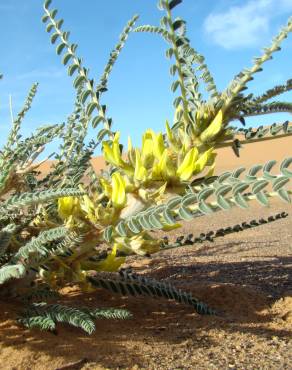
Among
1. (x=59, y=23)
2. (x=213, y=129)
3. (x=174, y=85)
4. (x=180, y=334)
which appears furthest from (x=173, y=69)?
(x=180, y=334)

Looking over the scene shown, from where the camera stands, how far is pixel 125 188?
1349 millimetres

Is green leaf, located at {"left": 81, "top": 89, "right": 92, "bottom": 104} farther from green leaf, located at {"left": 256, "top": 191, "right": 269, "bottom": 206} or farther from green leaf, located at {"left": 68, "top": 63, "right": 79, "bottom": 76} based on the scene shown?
green leaf, located at {"left": 256, "top": 191, "right": 269, "bottom": 206}

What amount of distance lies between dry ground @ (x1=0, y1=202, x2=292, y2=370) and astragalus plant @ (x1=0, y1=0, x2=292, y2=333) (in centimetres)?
9

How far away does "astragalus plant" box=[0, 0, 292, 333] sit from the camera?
1.25m

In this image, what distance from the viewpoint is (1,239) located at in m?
1.40

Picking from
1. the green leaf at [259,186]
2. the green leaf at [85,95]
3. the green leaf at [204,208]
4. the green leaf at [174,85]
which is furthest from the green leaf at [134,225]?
the green leaf at [85,95]

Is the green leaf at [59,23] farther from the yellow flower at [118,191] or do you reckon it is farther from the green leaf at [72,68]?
the yellow flower at [118,191]

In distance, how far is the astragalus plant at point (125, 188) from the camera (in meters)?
1.25

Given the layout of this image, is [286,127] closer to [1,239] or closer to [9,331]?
[1,239]

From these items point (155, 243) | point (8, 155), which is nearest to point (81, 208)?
point (155, 243)

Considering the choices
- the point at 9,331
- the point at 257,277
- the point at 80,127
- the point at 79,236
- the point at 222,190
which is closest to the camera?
the point at 222,190

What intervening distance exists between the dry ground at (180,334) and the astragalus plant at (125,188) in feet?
0.30

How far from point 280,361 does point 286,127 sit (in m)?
0.63

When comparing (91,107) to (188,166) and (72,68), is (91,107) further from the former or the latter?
(188,166)
